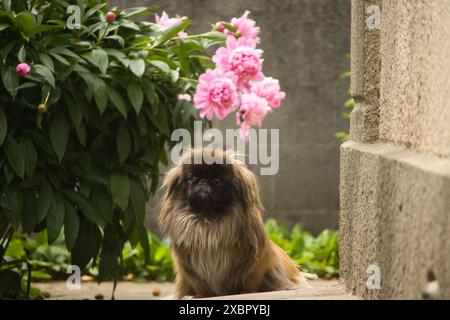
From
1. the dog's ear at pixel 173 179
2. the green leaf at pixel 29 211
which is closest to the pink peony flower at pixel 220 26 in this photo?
the dog's ear at pixel 173 179

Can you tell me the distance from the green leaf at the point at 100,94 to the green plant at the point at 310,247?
3.19 m

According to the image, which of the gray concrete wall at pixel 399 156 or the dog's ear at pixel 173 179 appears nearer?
the gray concrete wall at pixel 399 156

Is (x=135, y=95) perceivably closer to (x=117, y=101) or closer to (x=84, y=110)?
(x=117, y=101)

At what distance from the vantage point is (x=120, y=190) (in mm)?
3967

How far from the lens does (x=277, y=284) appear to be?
4316mm

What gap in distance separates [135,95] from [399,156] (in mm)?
1548

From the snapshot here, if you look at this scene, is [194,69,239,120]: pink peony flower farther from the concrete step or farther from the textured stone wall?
the concrete step

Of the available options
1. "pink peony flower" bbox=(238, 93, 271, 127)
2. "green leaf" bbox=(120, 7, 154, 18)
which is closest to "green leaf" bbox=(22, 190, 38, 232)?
"green leaf" bbox=(120, 7, 154, 18)

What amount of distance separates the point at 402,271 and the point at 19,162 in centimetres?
193

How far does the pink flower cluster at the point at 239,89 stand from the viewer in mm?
3549

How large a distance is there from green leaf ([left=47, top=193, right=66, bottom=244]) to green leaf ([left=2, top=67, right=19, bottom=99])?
0.57 meters

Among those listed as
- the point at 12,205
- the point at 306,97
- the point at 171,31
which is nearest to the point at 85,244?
the point at 12,205

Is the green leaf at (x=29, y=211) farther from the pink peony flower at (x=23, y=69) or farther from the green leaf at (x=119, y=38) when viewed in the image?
the green leaf at (x=119, y=38)
